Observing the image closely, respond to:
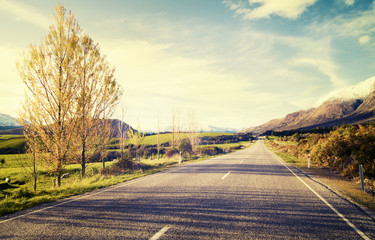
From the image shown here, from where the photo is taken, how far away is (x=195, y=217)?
435 cm

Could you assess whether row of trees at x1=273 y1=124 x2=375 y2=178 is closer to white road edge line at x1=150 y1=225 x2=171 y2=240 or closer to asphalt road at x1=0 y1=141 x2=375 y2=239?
asphalt road at x1=0 y1=141 x2=375 y2=239

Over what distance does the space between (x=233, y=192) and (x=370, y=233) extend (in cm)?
353

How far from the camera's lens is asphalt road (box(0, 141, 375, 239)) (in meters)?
3.60

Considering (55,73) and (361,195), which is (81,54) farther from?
(361,195)

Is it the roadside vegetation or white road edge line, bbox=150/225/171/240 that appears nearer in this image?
white road edge line, bbox=150/225/171/240

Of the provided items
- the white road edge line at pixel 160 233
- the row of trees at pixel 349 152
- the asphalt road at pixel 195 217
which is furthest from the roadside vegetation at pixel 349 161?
the white road edge line at pixel 160 233

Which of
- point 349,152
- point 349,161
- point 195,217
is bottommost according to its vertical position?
point 349,161

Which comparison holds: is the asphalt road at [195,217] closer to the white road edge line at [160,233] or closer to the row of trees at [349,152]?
the white road edge line at [160,233]

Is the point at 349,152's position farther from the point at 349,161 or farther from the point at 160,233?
the point at 160,233

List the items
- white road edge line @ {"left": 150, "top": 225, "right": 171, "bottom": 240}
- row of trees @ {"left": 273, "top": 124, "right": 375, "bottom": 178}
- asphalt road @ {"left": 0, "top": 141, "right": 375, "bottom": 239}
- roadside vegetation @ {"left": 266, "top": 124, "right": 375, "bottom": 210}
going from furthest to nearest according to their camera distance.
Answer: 1. row of trees @ {"left": 273, "top": 124, "right": 375, "bottom": 178}
2. roadside vegetation @ {"left": 266, "top": 124, "right": 375, "bottom": 210}
3. asphalt road @ {"left": 0, "top": 141, "right": 375, "bottom": 239}
4. white road edge line @ {"left": 150, "top": 225, "right": 171, "bottom": 240}

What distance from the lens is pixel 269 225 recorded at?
398 centimetres

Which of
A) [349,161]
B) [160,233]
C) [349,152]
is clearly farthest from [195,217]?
[349,152]

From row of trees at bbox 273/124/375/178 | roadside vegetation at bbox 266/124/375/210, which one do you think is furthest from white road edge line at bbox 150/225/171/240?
row of trees at bbox 273/124/375/178

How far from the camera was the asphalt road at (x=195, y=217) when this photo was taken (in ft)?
11.8
